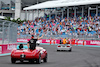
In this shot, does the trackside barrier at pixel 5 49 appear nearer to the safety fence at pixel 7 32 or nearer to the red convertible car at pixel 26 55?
the safety fence at pixel 7 32

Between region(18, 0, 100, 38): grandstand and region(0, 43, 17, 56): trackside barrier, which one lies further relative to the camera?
region(18, 0, 100, 38): grandstand

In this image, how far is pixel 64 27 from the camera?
161 feet

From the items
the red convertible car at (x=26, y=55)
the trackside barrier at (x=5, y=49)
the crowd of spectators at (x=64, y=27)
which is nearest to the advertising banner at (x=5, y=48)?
the trackside barrier at (x=5, y=49)

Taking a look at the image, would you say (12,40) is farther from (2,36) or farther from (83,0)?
(83,0)

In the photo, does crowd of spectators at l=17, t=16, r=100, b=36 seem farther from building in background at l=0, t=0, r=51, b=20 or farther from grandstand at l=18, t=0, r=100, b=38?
building in background at l=0, t=0, r=51, b=20

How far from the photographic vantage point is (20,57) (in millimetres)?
13945

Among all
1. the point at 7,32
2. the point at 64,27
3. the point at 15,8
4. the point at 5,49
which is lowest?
the point at 5,49

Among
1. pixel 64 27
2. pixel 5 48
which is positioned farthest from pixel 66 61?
pixel 64 27

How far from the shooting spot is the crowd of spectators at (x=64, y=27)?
150 feet

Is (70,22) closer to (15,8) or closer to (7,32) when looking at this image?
(15,8)

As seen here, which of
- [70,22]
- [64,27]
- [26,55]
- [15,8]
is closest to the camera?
[26,55]

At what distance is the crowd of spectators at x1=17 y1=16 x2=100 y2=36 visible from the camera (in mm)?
45822

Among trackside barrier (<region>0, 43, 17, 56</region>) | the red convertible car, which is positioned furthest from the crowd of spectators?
the red convertible car

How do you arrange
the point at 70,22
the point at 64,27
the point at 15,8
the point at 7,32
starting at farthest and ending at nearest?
the point at 15,8 → the point at 70,22 → the point at 64,27 → the point at 7,32
